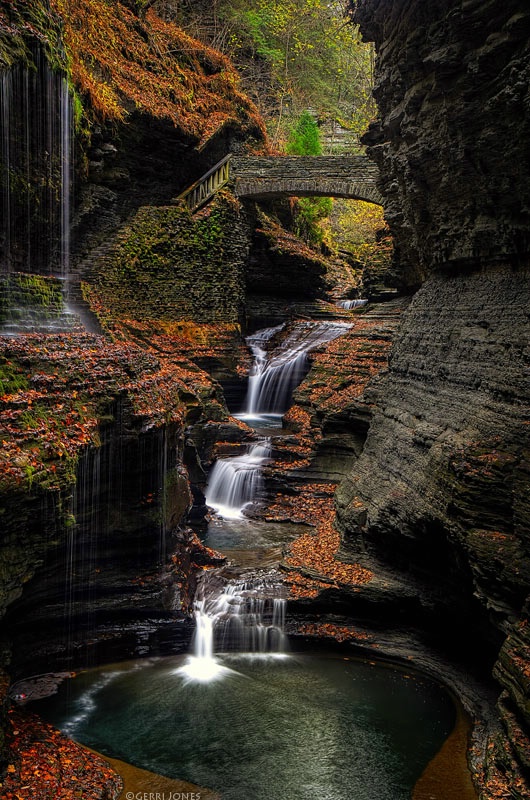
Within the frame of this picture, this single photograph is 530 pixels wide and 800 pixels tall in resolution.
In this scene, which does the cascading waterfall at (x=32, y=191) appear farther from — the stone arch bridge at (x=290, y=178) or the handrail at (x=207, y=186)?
the stone arch bridge at (x=290, y=178)

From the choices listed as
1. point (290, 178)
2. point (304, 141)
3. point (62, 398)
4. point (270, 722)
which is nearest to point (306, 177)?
point (290, 178)

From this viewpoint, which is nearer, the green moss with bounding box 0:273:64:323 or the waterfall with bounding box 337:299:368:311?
the green moss with bounding box 0:273:64:323

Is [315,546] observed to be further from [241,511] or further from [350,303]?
[350,303]

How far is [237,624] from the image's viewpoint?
996 cm

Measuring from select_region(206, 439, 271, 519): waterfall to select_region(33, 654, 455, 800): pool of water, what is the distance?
6.04m

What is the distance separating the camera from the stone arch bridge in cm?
2277

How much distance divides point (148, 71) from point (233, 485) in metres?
16.8

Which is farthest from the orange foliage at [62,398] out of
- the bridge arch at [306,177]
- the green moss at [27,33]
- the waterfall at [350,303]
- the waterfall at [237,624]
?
the waterfall at [350,303]

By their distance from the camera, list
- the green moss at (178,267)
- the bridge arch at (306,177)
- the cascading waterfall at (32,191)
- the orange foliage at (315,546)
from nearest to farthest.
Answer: the orange foliage at (315,546), the cascading waterfall at (32,191), the green moss at (178,267), the bridge arch at (306,177)

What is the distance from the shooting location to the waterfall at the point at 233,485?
50.9ft

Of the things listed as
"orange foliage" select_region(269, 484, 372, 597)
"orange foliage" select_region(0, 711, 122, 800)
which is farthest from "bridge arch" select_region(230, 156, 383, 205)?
"orange foliage" select_region(0, 711, 122, 800)

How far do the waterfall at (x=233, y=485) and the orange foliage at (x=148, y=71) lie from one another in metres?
12.7

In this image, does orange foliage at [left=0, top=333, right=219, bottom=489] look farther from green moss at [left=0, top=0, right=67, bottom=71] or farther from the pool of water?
green moss at [left=0, top=0, right=67, bottom=71]

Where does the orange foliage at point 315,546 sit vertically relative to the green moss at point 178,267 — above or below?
below
